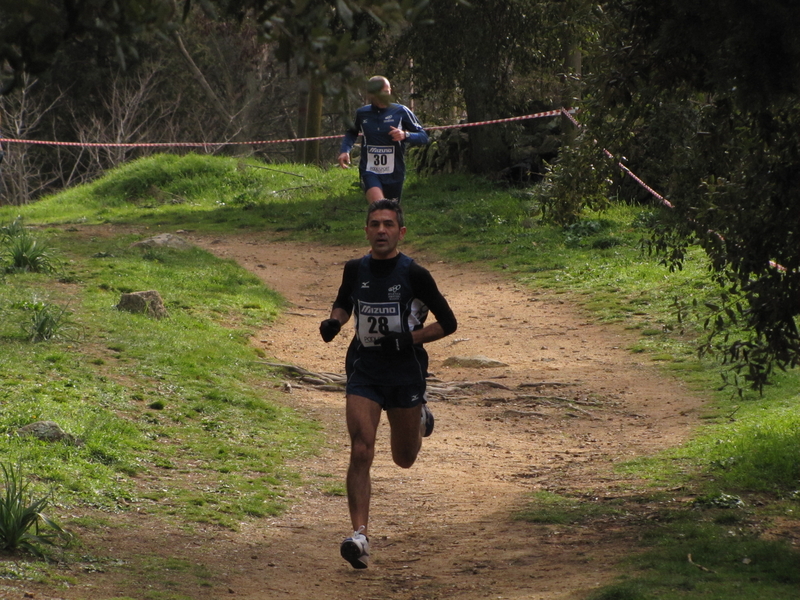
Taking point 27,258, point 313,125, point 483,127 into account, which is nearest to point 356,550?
point 27,258

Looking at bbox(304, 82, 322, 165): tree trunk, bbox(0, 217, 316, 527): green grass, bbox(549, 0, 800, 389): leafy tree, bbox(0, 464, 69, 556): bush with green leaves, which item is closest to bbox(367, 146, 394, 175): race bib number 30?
Answer: bbox(0, 217, 316, 527): green grass

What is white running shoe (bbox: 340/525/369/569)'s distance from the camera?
5055 millimetres

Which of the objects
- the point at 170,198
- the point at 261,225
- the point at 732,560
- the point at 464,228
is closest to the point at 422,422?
the point at 732,560

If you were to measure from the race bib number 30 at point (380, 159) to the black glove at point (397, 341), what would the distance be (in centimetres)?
535

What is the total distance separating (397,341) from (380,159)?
544cm

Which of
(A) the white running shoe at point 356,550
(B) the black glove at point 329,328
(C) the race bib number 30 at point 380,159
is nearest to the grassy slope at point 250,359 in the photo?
(A) the white running shoe at point 356,550

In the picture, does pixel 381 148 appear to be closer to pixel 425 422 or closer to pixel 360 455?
pixel 425 422

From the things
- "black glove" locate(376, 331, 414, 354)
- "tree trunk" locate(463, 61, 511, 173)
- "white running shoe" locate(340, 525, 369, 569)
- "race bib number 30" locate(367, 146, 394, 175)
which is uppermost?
"tree trunk" locate(463, 61, 511, 173)

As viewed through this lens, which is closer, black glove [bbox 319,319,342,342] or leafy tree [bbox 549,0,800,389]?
leafy tree [bbox 549,0,800,389]

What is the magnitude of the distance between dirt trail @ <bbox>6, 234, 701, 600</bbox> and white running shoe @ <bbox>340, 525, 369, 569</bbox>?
0.63 feet

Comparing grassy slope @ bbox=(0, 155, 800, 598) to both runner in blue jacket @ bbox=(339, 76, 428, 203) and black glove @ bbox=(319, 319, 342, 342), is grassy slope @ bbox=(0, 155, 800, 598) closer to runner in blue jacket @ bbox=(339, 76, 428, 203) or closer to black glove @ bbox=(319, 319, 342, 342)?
black glove @ bbox=(319, 319, 342, 342)

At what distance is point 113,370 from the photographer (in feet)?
28.3

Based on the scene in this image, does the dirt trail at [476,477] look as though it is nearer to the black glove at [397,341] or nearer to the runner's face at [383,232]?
the black glove at [397,341]

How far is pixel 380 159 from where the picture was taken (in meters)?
10.6
